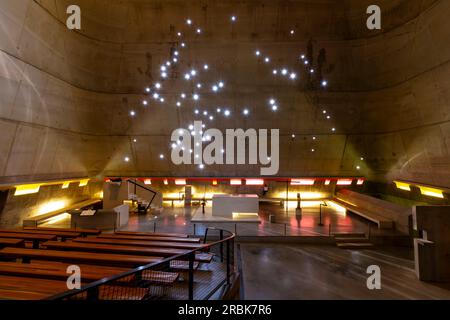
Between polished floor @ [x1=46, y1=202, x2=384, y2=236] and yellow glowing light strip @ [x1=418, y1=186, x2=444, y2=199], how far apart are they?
8.96 feet

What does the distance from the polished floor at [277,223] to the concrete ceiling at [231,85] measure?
291 centimetres

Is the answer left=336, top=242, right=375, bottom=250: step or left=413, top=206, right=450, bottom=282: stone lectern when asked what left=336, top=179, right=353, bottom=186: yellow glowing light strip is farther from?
left=413, top=206, right=450, bottom=282: stone lectern

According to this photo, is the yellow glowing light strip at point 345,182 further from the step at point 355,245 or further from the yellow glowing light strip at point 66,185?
the yellow glowing light strip at point 66,185

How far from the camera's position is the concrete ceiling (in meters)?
8.01

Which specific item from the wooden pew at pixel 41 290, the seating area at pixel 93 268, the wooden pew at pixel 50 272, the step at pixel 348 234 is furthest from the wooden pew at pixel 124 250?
the step at pixel 348 234

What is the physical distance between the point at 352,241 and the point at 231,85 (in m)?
9.18

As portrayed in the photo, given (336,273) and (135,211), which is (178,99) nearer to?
(135,211)

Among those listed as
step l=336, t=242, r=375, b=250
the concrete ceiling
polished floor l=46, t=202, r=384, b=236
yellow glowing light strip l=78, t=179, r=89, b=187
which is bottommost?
step l=336, t=242, r=375, b=250

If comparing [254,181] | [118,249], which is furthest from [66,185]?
[254,181]

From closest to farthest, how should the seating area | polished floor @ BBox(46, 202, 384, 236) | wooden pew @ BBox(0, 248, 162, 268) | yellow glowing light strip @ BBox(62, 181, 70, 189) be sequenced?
the seating area → wooden pew @ BBox(0, 248, 162, 268) → polished floor @ BBox(46, 202, 384, 236) → yellow glowing light strip @ BBox(62, 181, 70, 189)

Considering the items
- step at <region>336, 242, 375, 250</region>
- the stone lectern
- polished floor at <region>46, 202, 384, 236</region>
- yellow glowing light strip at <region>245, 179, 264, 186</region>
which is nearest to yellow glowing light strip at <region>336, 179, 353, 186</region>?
polished floor at <region>46, 202, 384, 236</region>

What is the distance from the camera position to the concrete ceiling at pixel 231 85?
26.3ft

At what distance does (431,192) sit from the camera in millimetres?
9172
